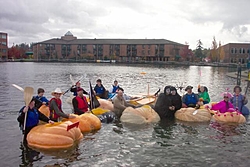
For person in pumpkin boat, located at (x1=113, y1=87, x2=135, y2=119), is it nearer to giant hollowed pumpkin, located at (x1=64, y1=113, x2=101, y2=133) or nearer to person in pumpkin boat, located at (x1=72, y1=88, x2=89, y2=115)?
person in pumpkin boat, located at (x1=72, y1=88, x2=89, y2=115)

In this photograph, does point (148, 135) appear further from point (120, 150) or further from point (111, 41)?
point (111, 41)

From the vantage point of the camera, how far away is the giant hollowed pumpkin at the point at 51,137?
29.3ft

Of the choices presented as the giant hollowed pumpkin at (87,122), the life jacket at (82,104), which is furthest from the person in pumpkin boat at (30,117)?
the life jacket at (82,104)

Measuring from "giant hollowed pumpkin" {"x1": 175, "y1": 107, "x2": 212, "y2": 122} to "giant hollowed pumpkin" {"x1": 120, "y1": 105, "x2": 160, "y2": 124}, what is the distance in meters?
1.19

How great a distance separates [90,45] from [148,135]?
420ft

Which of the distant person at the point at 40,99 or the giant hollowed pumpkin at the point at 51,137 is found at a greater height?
the distant person at the point at 40,99

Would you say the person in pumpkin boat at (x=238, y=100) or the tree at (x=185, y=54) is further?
the tree at (x=185, y=54)

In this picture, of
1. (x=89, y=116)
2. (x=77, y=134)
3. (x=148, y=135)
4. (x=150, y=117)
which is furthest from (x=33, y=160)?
(x=150, y=117)

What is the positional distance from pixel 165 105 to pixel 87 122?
4.28 metres

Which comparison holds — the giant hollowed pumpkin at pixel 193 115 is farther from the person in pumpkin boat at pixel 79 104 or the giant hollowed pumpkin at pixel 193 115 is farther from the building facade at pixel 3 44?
the building facade at pixel 3 44

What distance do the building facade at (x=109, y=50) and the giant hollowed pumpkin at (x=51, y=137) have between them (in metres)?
119

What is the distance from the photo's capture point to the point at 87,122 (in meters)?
11.1

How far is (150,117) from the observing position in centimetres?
1279

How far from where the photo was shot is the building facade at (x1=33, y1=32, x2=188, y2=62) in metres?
128
